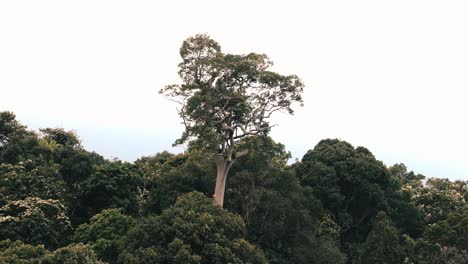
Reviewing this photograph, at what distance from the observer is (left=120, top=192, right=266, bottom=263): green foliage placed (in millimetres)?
14562

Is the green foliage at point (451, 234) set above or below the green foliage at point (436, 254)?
above

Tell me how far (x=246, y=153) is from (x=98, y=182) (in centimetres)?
828

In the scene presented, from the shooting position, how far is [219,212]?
1681 cm

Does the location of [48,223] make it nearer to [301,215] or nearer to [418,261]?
[301,215]

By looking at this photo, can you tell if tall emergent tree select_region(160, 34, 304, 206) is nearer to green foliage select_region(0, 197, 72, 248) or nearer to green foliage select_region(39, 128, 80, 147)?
green foliage select_region(0, 197, 72, 248)

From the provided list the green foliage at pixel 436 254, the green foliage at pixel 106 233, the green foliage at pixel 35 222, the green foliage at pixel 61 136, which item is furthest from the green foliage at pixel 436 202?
the green foliage at pixel 61 136

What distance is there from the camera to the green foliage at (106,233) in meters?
18.3

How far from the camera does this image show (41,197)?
75.4 feet

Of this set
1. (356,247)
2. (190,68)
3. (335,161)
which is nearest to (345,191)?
(335,161)

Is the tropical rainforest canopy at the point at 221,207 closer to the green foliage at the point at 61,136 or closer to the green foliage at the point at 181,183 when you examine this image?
the green foliage at the point at 181,183

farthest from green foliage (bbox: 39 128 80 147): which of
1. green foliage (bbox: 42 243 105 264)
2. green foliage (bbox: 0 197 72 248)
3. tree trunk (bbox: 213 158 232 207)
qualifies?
green foliage (bbox: 42 243 105 264)

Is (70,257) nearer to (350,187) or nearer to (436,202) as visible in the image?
(350,187)

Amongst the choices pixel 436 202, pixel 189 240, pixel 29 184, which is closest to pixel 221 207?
pixel 189 240

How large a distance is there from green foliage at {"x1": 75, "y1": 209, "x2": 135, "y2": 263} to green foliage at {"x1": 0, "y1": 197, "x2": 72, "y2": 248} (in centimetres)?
142
